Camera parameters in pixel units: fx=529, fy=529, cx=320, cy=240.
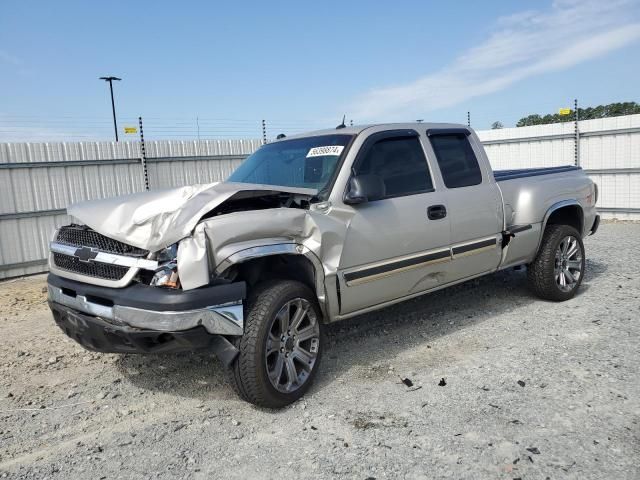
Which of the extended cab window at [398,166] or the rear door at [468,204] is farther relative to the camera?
the rear door at [468,204]

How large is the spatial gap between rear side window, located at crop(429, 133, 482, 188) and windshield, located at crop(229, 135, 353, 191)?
3.37ft

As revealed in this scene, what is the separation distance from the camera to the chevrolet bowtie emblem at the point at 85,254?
3523mm

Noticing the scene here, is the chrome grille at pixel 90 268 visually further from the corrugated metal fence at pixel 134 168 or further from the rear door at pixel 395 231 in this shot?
the corrugated metal fence at pixel 134 168

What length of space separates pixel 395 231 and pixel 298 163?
40.0 inches

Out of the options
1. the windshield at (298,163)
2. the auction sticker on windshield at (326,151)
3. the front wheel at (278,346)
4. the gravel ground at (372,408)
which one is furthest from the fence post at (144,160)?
the front wheel at (278,346)

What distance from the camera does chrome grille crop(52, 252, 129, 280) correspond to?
133 inches

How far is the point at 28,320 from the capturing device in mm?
6137

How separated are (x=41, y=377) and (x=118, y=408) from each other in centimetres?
106

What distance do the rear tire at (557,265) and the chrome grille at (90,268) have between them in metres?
4.38

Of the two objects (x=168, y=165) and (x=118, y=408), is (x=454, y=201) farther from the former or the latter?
(x=168, y=165)

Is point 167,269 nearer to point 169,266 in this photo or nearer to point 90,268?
point 169,266

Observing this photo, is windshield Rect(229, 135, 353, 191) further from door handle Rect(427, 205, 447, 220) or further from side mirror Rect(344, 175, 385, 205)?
door handle Rect(427, 205, 447, 220)

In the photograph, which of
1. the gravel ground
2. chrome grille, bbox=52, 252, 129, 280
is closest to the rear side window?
the gravel ground

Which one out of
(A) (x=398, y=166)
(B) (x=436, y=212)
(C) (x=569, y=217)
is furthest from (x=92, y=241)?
(C) (x=569, y=217)
